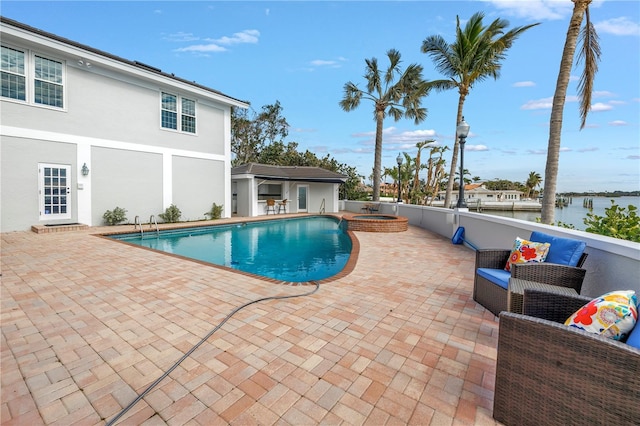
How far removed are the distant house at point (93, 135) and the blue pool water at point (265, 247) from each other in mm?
2331

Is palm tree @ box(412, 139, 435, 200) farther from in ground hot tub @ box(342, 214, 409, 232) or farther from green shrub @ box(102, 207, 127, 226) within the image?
green shrub @ box(102, 207, 127, 226)

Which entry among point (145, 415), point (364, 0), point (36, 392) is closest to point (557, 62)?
point (364, 0)

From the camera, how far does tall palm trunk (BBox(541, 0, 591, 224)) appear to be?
22.7 ft

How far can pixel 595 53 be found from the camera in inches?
301

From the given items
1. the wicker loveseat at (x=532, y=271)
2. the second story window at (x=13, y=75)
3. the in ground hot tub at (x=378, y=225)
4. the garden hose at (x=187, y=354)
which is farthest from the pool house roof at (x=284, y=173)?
the wicker loveseat at (x=532, y=271)

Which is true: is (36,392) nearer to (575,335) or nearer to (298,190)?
(575,335)

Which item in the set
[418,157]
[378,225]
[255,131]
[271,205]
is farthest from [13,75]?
[418,157]

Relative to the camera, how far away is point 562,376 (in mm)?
1604

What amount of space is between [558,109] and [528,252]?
5550 mm

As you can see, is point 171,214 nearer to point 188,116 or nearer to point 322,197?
point 188,116

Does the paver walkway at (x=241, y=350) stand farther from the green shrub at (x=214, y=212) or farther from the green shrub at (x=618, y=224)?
the green shrub at (x=214, y=212)

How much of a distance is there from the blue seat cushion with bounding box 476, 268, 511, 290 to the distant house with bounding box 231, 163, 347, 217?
13431 mm

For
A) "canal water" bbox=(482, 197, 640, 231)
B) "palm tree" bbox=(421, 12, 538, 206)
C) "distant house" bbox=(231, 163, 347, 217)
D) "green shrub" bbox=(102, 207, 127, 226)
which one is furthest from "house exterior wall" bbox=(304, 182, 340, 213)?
"green shrub" bbox=(102, 207, 127, 226)

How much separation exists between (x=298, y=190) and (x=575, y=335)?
18.0m
